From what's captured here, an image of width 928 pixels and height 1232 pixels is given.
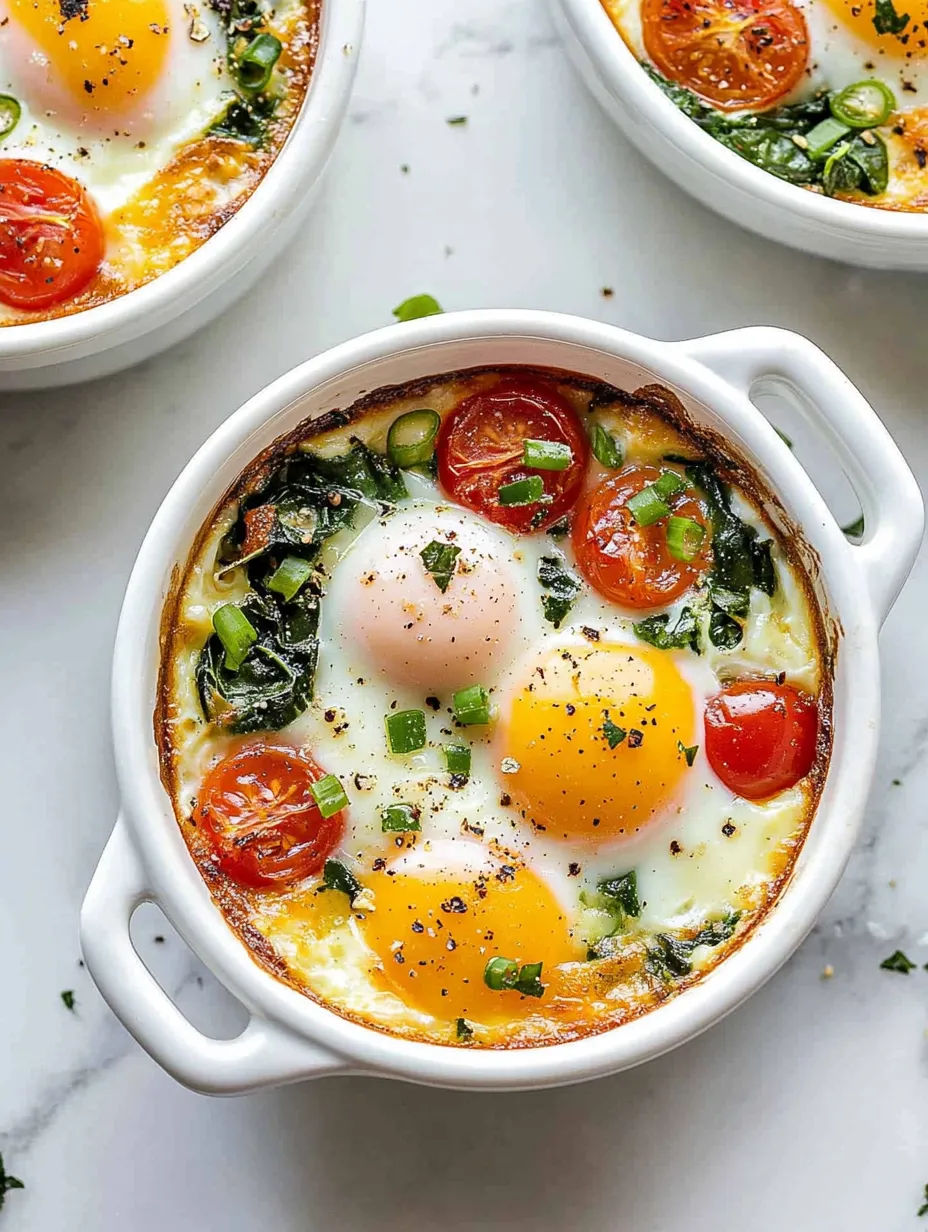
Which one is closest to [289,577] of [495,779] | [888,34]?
[495,779]

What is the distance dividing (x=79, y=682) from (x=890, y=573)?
1.41 metres

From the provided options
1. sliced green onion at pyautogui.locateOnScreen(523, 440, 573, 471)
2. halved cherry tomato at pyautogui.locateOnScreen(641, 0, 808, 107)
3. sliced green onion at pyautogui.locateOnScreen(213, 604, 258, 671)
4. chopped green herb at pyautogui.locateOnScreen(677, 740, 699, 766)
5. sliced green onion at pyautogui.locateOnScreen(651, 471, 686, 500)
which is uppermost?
halved cherry tomato at pyautogui.locateOnScreen(641, 0, 808, 107)

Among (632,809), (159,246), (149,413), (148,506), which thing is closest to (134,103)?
(159,246)

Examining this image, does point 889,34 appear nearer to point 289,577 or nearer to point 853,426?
point 853,426

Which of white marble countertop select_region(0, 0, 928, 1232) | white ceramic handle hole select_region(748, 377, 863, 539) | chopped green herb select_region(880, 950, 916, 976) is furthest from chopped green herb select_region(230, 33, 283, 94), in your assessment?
chopped green herb select_region(880, 950, 916, 976)

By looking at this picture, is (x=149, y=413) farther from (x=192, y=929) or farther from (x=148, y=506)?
(x=192, y=929)

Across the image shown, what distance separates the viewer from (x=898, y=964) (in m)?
2.54

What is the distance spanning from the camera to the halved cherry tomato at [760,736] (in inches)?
87.0

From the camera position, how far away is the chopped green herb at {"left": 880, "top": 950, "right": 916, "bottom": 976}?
2.54 meters

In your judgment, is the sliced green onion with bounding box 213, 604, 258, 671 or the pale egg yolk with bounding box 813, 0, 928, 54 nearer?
the sliced green onion with bounding box 213, 604, 258, 671

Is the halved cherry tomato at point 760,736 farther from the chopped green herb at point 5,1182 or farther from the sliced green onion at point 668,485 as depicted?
the chopped green herb at point 5,1182

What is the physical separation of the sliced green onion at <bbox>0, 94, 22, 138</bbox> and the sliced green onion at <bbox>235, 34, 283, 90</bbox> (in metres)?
0.38

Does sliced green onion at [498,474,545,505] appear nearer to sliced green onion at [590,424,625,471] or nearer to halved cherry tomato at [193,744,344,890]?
sliced green onion at [590,424,625,471]

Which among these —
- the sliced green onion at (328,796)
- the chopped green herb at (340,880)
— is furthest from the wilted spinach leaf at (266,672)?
the chopped green herb at (340,880)
